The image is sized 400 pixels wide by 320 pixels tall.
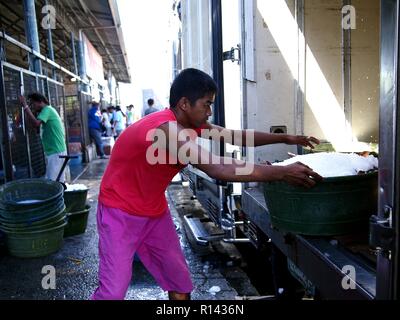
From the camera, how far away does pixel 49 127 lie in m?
6.29

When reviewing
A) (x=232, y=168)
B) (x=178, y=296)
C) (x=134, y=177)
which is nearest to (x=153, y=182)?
(x=134, y=177)

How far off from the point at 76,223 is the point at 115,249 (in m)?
3.23

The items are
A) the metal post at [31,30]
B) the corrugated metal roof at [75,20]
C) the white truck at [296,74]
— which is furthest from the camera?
the corrugated metal roof at [75,20]

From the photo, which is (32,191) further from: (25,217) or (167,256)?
(167,256)

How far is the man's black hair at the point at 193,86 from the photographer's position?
2246 mm

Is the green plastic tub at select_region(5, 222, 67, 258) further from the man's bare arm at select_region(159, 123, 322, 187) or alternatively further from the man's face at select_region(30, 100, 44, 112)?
the man's bare arm at select_region(159, 123, 322, 187)

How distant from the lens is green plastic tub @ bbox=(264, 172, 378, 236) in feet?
6.84

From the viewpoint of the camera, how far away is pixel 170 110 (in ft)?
7.79

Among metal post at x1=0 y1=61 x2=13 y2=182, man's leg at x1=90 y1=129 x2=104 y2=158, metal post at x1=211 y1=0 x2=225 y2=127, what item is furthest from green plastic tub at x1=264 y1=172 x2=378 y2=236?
man's leg at x1=90 y1=129 x2=104 y2=158

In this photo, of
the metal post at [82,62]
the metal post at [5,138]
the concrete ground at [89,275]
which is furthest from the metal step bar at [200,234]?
the metal post at [82,62]

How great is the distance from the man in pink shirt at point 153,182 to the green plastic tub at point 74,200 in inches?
111

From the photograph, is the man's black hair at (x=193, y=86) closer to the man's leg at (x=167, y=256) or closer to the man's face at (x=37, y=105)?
the man's leg at (x=167, y=256)

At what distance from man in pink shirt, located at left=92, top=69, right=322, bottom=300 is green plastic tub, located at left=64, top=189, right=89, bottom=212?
2.83m
